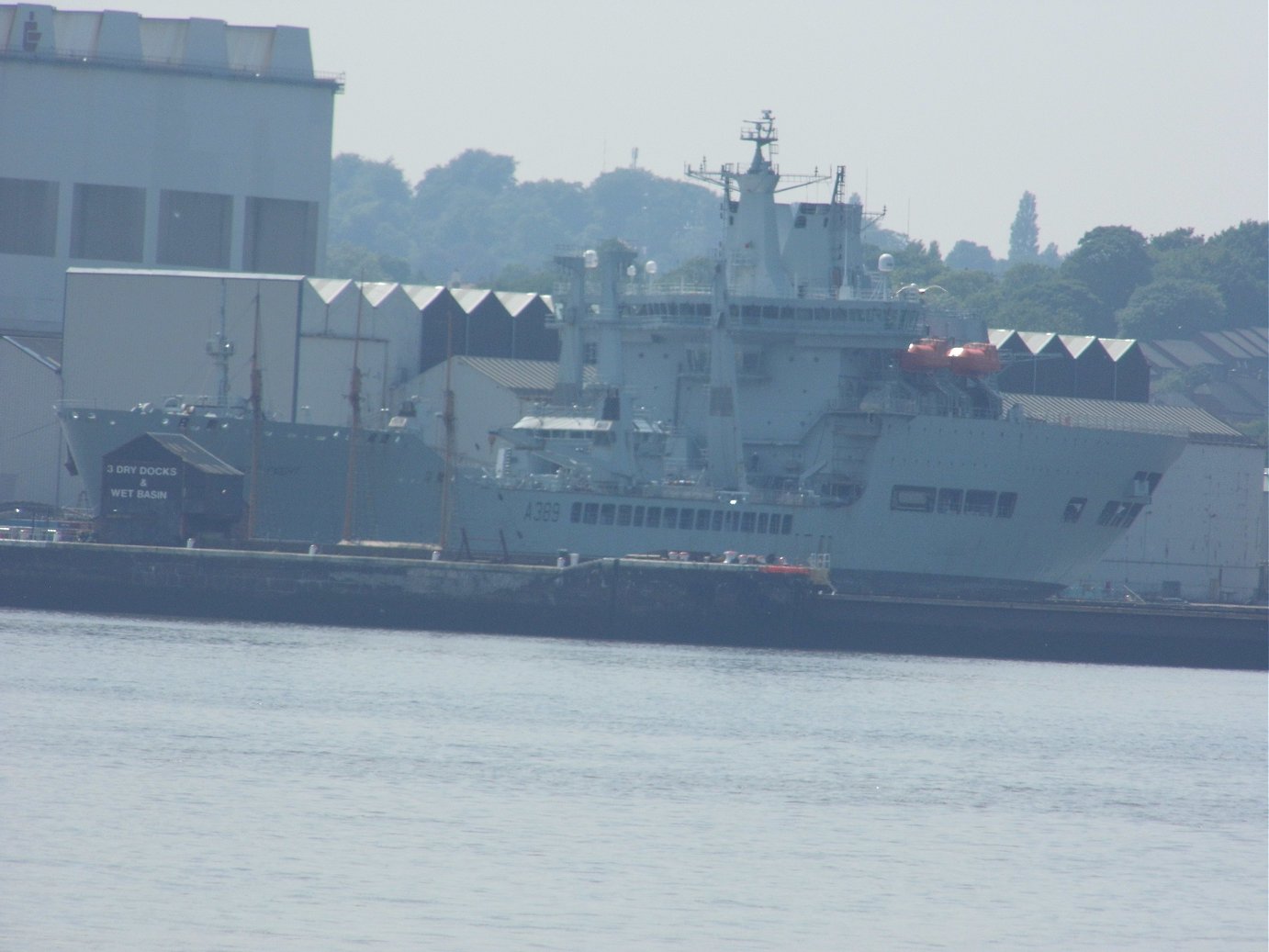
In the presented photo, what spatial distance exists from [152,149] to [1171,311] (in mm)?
103776

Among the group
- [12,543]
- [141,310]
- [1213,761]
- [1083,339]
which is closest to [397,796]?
[1213,761]

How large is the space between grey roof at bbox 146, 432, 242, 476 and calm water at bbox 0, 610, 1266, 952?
932 centimetres

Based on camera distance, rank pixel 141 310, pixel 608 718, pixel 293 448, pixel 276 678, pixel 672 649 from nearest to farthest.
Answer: pixel 608 718 < pixel 276 678 < pixel 672 649 < pixel 293 448 < pixel 141 310

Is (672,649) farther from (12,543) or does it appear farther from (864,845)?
(864,845)

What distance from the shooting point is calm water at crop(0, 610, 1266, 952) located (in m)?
21.4

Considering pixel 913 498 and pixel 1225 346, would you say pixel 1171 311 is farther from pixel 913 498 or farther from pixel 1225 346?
pixel 913 498

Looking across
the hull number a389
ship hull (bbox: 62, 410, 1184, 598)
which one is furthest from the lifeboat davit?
the hull number a389

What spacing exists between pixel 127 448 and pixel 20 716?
21.9 m

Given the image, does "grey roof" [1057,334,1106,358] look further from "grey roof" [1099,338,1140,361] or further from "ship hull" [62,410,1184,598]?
"ship hull" [62,410,1184,598]

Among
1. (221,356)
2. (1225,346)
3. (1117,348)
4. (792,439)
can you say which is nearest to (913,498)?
(792,439)

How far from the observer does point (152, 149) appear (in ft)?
253

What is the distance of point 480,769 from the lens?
29.8 metres

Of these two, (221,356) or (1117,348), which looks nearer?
(221,356)

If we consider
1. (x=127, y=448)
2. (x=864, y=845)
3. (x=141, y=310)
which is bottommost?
(x=864, y=845)
